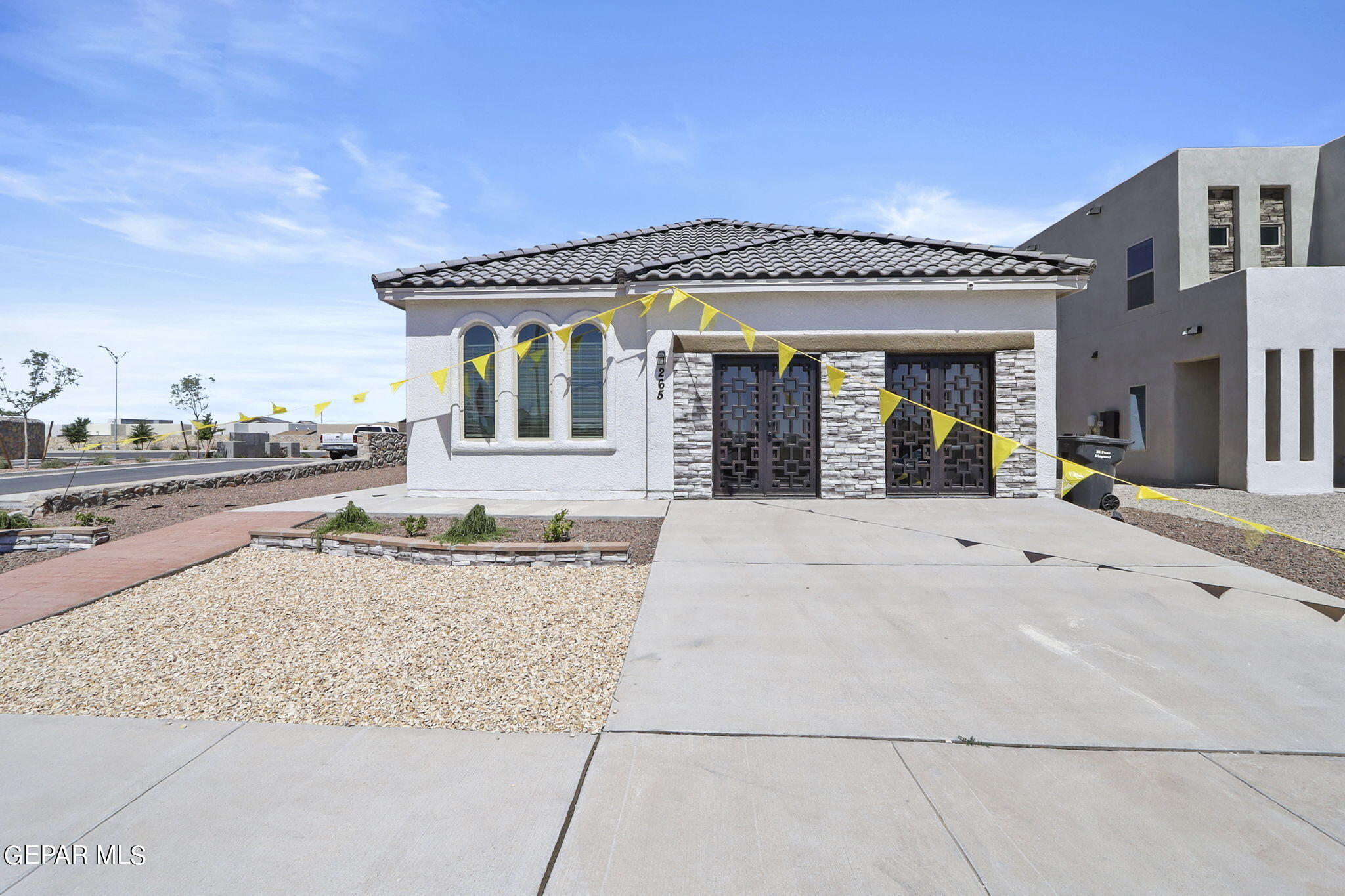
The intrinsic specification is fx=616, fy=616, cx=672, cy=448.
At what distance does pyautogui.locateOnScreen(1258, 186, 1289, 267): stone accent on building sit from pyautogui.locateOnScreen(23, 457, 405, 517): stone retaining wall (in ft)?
79.5

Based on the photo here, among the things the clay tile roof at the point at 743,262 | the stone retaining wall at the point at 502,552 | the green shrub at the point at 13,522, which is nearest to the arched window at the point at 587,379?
the clay tile roof at the point at 743,262

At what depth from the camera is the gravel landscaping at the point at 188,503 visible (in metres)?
8.17

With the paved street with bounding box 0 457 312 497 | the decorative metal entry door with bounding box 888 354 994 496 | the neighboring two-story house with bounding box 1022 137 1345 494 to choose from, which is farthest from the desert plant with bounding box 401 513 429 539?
the neighboring two-story house with bounding box 1022 137 1345 494

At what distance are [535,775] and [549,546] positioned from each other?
370 centimetres

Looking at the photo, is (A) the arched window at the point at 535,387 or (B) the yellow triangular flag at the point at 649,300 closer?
(B) the yellow triangular flag at the point at 649,300

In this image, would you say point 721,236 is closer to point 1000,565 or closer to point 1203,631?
point 1000,565

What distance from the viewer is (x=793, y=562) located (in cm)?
646

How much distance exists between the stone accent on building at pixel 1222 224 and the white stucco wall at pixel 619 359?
28.9 ft

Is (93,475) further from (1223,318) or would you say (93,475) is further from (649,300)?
(1223,318)

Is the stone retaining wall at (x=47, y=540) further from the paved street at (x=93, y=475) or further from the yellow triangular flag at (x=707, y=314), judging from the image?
the yellow triangular flag at (x=707, y=314)

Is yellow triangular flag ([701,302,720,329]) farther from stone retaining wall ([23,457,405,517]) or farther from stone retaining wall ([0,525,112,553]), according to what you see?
stone retaining wall ([23,457,405,517])

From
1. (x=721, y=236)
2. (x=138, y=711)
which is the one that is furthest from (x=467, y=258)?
(x=138, y=711)

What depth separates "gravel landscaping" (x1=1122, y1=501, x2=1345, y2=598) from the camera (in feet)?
20.1

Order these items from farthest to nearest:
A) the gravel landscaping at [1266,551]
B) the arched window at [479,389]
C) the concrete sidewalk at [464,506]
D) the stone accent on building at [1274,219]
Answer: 1. the stone accent on building at [1274,219]
2. the arched window at [479,389]
3. the concrete sidewalk at [464,506]
4. the gravel landscaping at [1266,551]
